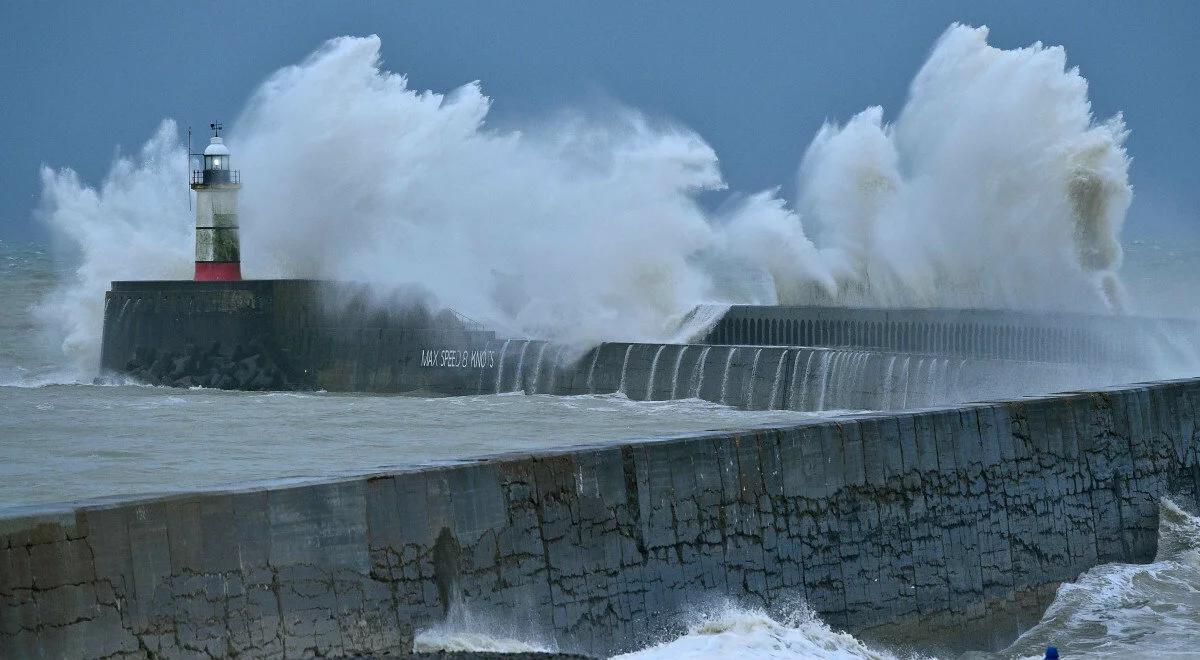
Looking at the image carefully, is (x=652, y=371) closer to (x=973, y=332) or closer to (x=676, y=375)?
(x=676, y=375)

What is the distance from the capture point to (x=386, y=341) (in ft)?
69.7

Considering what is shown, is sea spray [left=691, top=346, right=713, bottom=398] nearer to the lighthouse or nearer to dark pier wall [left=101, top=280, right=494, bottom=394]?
dark pier wall [left=101, top=280, right=494, bottom=394]

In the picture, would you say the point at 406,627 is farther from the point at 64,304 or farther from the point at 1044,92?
the point at 64,304

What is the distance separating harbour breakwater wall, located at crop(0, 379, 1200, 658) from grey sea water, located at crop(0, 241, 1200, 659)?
15 cm

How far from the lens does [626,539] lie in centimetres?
598

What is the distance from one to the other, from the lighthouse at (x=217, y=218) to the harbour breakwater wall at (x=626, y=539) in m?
17.6

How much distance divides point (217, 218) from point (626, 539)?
19562mm

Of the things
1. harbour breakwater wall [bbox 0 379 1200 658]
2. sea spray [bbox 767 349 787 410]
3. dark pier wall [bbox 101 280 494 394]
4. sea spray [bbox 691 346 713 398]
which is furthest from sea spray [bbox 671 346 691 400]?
harbour breakwater wall [bbox 0 379 1200 658]

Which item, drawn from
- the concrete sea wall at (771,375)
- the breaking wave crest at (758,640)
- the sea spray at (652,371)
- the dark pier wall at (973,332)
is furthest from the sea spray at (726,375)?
the breaking wave crest at (758,640)

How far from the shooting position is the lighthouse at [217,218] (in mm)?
24359

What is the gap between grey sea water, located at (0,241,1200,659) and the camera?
611 centimetres

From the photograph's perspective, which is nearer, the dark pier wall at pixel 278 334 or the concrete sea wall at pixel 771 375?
the concrete sea wall at pixel 771 375

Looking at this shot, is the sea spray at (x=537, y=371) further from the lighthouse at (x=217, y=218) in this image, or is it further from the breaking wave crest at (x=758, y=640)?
the breaking wave crest at (x=758, y=640)

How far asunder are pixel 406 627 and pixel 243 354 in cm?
1692
